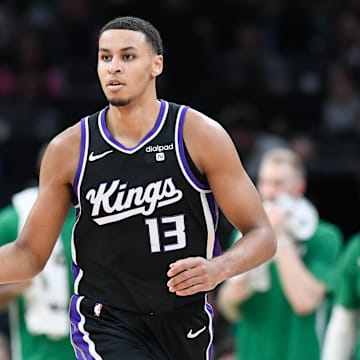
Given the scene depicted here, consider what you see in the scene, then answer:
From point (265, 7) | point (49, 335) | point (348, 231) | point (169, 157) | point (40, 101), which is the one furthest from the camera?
point (265, 7)

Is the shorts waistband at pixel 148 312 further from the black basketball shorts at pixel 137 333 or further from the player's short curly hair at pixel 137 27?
the player's short curly hair at pixel 137 27

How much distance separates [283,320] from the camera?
6.92 m

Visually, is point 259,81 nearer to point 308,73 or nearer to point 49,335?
point 308,73

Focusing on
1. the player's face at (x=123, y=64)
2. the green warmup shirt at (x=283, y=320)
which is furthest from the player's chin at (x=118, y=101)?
the green warmup shirt at (x=283, y=320)

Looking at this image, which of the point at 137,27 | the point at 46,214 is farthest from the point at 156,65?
the point at 46,214

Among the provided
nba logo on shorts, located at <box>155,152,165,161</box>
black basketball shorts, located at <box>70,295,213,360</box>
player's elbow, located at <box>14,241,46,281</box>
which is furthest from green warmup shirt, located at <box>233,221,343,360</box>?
nba logo on shorts, located at <box>155,152,165,161</box>

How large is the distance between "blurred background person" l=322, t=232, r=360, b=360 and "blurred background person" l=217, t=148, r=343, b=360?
500 mm

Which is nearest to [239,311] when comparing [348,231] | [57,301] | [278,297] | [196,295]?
[278,297]

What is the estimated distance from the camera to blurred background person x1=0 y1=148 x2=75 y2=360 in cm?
657

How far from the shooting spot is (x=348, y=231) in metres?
10.4

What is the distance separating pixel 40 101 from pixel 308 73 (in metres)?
2.78

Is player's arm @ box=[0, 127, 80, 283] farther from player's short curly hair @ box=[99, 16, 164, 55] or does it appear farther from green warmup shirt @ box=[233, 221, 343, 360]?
green warmup shirt @ box=[233, 221, 343, 360]

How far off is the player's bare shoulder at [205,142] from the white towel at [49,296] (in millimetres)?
2187

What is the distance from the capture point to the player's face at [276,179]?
6973 mm
